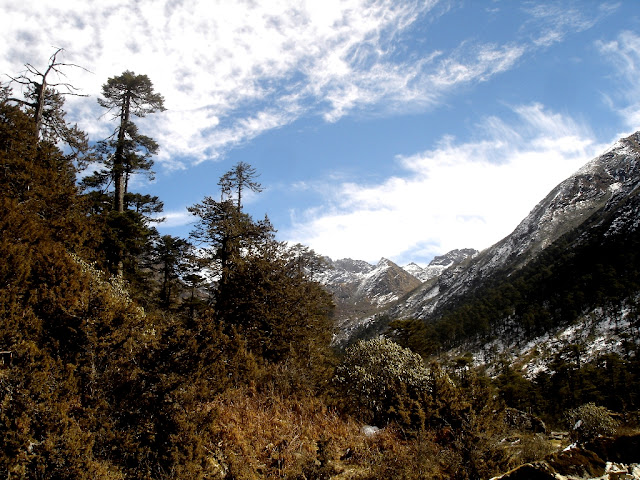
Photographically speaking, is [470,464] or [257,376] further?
[257,376]

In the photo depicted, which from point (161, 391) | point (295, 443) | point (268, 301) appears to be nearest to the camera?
point (161, 391)

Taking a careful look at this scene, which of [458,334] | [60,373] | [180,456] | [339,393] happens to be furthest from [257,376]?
[458,334]

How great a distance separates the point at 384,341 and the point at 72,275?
1049 cm

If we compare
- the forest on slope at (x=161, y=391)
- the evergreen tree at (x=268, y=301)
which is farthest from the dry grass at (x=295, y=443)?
the evergreen tree at (x=268, y=301)

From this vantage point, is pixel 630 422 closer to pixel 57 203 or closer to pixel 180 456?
pixel 180 456

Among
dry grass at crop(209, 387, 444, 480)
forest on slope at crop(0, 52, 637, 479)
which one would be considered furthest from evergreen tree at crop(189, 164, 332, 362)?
dry grass at crop(209, 387, 444, 480)

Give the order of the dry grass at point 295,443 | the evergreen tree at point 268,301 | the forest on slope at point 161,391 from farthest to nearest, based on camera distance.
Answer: the evergreen tree at point 268,301, the dry grass at point 295,443, the forest on slope at point 161,391

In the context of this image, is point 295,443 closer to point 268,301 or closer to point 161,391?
point 161,391

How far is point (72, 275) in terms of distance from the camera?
714cm

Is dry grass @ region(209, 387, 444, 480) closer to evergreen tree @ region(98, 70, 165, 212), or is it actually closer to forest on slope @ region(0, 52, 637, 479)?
forest on slope @ region(0, 52, 637, 479)

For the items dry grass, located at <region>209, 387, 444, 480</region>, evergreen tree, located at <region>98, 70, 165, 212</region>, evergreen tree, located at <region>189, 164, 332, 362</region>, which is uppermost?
evergreen tree, located at <region>98, 70, 165, 212</region>

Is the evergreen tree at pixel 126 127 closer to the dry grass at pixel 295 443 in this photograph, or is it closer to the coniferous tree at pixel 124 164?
the coniferous tree at pixel 124 164

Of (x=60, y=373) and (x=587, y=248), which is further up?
(x=587, y=248)

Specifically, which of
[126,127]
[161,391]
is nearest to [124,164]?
[126,127]
